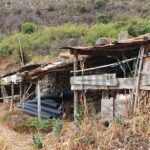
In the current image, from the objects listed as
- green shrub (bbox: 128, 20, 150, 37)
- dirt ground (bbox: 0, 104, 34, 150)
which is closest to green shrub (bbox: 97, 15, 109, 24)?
green shrub (bbox: 128, 20, 150, 37)

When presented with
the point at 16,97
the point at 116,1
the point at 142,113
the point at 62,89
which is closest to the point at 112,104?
the point at 142,113

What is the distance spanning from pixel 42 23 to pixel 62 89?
54.7ft

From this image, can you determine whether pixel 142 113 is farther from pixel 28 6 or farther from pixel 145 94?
pixel 28 6

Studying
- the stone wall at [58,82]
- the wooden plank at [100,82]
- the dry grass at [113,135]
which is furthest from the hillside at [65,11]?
the dry grass at [113,135]

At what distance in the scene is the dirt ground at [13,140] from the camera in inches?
473

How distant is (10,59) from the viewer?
25.8 m

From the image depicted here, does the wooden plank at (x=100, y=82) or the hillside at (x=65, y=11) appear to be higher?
the wooden plank at (x=100, y=82)

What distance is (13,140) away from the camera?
13492 mm

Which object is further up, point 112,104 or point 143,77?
point 143,77

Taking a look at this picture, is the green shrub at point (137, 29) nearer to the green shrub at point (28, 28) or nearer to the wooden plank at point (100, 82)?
the green shrub at point (28, 28)

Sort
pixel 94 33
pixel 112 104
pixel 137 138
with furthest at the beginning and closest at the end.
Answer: pixel 94 33 < pixel 112 104 < pixel 137 138

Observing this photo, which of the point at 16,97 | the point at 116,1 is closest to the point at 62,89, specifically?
the point at 16,97

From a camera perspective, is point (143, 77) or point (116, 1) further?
point (116, 1)

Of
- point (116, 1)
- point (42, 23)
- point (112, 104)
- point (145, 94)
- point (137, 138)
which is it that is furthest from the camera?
point (116, 1)
